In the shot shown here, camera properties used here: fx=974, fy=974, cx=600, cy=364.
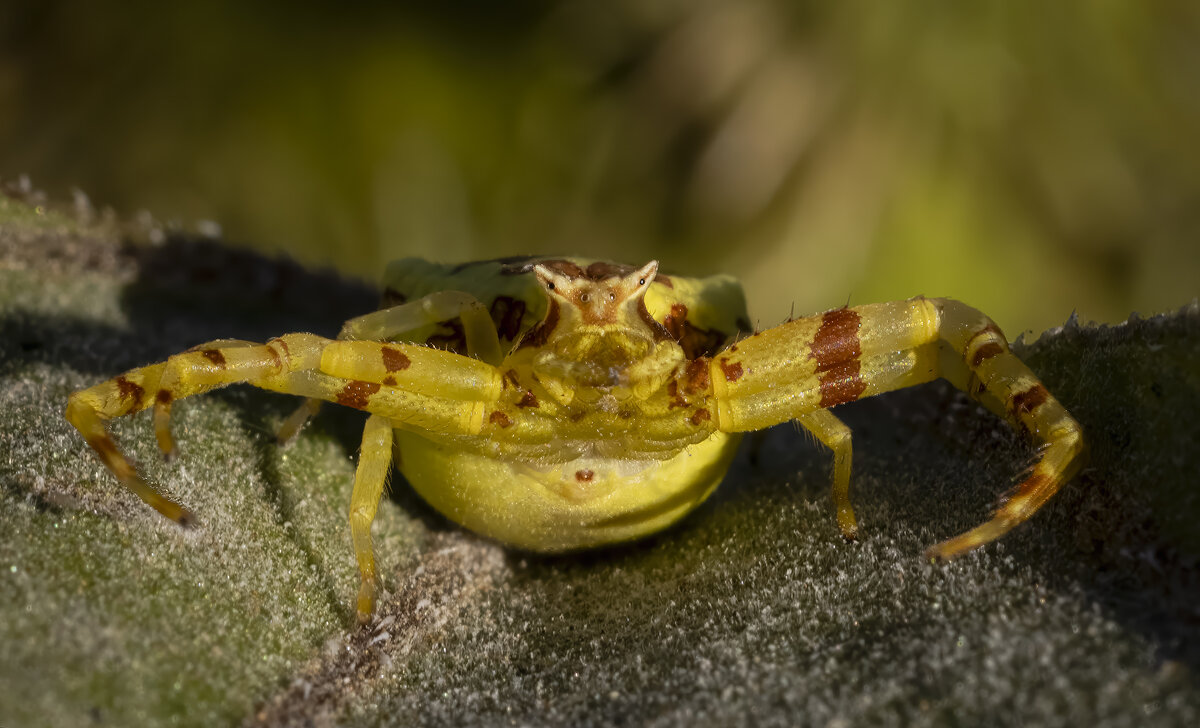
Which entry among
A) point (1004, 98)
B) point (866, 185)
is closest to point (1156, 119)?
point (1004, 98)

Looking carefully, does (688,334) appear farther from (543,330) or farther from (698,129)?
(698,129)

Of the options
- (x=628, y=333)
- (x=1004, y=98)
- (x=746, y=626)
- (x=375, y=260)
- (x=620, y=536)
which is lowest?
(x=375, y=260)

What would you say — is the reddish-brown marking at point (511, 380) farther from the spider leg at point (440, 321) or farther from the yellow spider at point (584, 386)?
the spider leg at point (440, 321)

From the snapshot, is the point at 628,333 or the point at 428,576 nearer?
the point at 628,333

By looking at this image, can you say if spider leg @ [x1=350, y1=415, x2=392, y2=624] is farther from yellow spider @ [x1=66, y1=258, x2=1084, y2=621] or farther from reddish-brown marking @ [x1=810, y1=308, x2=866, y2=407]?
reddish-brown marking @ [x1=810, y1=308, x2=866, y2=407]

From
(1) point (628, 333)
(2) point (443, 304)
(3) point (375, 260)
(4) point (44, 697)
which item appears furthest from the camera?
(3) point (375, 260)

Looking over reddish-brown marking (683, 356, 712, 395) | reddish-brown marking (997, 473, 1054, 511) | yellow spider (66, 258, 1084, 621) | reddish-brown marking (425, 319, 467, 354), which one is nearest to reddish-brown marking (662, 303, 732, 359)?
yellow spider (66, 258, 1084, 621)

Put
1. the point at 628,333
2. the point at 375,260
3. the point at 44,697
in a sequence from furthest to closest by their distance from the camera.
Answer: the point at 375,260, the point at 628,333, the point at 44,697

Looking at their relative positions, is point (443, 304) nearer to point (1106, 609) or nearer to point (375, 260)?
point (1106, 609)
